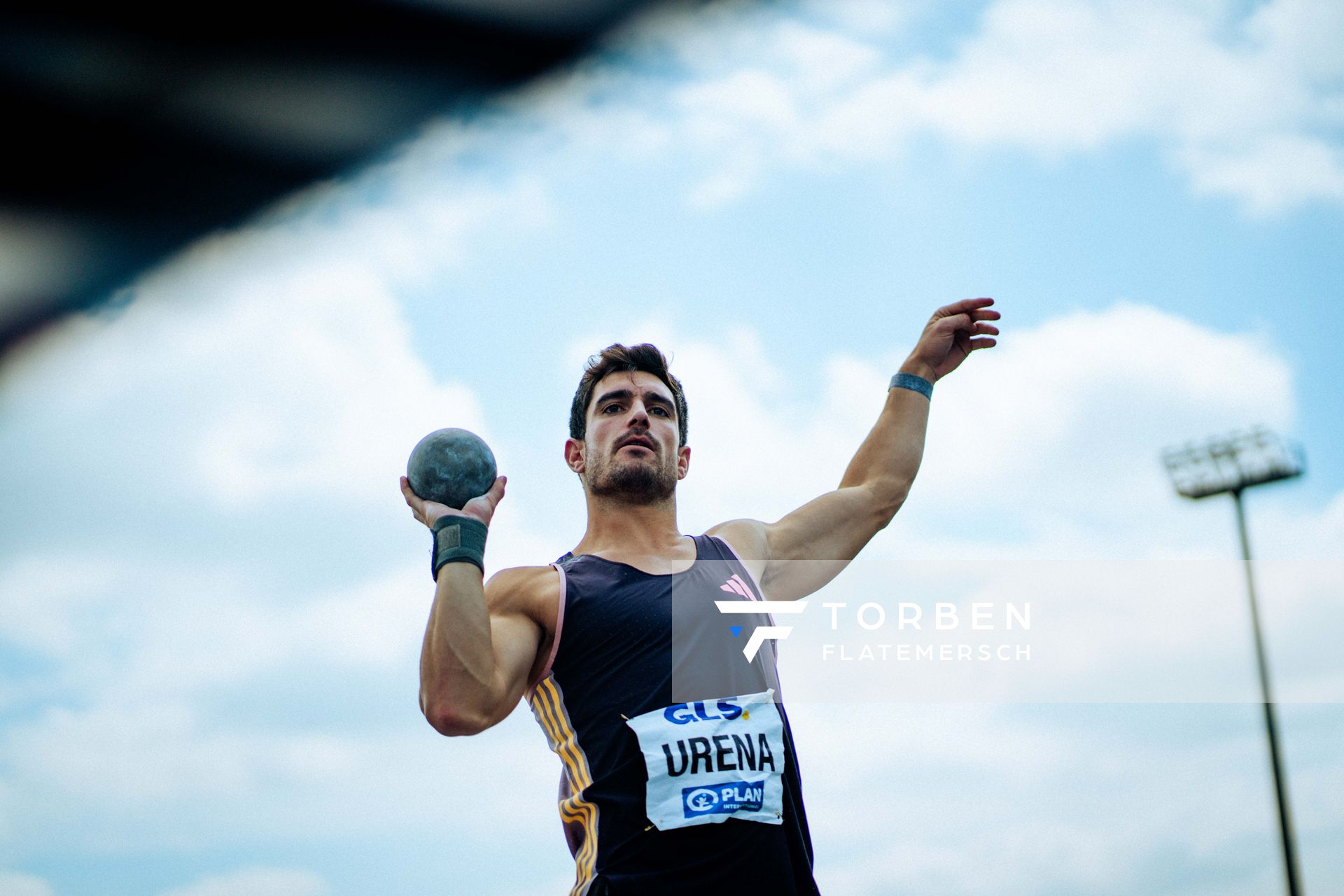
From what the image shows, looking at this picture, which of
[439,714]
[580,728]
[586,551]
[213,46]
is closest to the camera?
[439,714]

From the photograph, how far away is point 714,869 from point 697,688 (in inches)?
21.6

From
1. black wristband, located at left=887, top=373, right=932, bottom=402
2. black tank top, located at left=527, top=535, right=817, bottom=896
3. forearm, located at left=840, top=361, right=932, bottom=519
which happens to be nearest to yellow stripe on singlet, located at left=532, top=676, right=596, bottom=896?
black tank top, located at left=527, top=535, right=817, bottom=896

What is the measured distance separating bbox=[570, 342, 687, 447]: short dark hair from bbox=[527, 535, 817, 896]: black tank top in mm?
864

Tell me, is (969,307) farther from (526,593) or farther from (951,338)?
(526,593)

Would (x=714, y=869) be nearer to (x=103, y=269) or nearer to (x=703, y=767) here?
(x=703, y=767)

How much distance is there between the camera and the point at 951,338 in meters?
4.93

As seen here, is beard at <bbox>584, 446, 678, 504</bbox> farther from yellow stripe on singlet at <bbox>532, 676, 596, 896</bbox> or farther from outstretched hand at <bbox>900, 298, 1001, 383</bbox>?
outstretched hand at <bbox>900, 298, 1001, 383</bbox>

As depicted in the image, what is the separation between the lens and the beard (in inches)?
165

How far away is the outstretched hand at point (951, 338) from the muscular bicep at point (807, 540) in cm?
72

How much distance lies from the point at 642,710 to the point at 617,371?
1619 mm

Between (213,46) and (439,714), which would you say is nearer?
(439,714)

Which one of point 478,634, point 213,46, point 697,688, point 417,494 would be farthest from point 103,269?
point 697,688

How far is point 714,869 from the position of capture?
3.20 m

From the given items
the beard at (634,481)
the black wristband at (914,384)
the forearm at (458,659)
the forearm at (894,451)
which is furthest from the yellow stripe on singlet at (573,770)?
the black wristband at (914,384)
